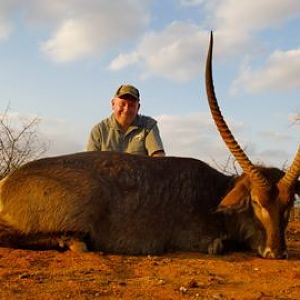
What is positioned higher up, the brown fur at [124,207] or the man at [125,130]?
the man at [125,130]

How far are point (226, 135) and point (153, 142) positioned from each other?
2.30 meters

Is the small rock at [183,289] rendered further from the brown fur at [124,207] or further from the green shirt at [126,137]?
the green shirt at [126,137]

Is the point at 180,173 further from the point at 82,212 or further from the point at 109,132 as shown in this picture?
the point at 109,132

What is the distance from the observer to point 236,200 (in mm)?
6133

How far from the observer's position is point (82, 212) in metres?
5.71

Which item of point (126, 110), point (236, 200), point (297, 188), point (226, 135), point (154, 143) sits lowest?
point (236, 200)

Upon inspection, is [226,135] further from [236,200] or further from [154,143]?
[154,143]

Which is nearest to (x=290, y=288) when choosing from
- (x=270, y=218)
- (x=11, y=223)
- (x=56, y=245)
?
(x=270, y=218)

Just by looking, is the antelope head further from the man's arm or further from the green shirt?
the green shirt

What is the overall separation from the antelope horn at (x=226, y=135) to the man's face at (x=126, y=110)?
2.59 m

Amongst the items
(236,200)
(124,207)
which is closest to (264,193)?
(236,200)

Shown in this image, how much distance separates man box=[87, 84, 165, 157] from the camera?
8.39 meters

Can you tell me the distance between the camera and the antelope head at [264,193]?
5.85 meters

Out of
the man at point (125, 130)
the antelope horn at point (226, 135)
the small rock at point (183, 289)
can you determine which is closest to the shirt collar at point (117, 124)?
the man at point (125, 130)
